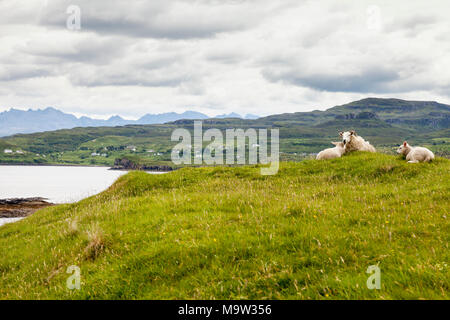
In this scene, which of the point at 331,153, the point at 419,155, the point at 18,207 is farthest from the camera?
the point at 18,207

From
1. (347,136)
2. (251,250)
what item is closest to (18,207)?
(347,136)

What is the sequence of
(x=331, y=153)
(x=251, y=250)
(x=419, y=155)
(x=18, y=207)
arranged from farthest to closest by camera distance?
(x=18, y=207)
(x=331, y=153)
(x=419, y=155)
(x=251, y=250)

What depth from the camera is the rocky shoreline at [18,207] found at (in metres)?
72.9

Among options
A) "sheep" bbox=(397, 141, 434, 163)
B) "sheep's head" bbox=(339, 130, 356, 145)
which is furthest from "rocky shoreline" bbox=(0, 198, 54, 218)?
"sheep" bbox=(397, 141, 434, 163)

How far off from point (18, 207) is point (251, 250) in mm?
92543

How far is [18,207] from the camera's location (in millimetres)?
82562

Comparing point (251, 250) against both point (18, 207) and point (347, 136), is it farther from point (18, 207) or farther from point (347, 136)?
point (18, 207)

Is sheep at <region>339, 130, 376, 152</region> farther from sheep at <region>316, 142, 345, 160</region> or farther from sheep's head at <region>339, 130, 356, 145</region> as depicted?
sheep at <region>316, 142, 345, 160</region>

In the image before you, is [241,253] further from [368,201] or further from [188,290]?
[368,201]

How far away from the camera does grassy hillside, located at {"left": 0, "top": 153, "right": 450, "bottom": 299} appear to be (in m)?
6.04

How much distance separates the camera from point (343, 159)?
22.9m

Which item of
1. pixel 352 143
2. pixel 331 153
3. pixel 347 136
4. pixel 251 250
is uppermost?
pixel 347 136

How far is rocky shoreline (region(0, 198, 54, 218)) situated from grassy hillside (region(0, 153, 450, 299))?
2762 inches
